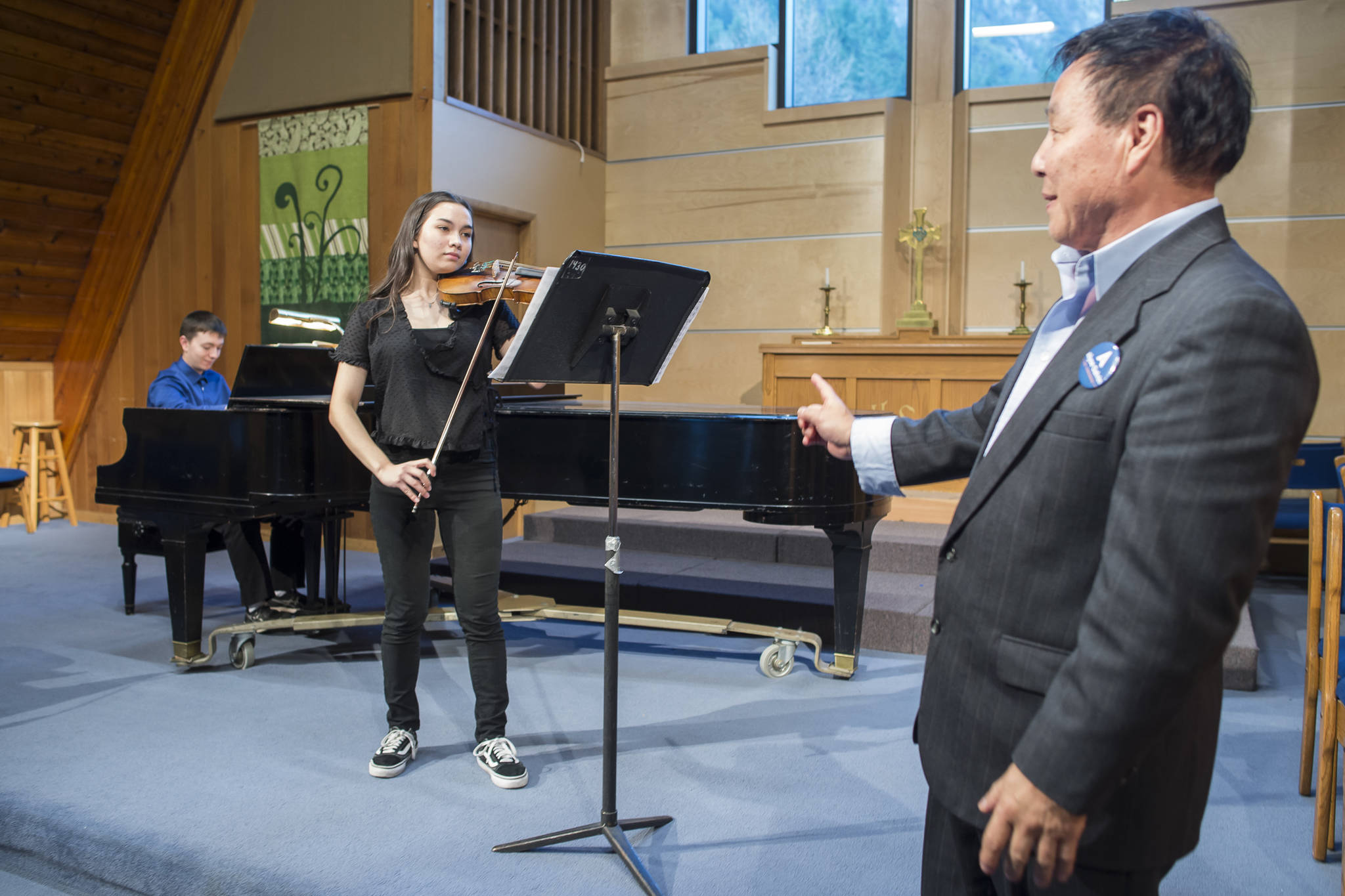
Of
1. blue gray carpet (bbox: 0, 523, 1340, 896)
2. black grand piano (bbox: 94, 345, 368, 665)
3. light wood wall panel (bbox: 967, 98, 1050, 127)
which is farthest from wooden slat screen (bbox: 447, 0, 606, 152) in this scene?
blue gray carpet (bbox: 0, 523, 1340, 896)

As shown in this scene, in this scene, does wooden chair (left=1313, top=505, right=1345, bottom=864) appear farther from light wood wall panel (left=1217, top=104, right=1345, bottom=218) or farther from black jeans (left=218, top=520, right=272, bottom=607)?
light wood wall panel (left=1217, top=104, right=1345, bottom=218)

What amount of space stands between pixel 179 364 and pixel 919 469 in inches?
157

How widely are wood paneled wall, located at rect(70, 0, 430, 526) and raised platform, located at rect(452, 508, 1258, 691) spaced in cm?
155

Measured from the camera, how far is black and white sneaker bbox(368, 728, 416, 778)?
99.6 inches

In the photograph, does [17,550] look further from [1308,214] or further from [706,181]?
[1308,214]

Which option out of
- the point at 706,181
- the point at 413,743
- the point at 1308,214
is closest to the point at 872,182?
the point at 706,181

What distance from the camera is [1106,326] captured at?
3.12ft

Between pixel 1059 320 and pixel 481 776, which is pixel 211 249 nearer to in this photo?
pixel 481 776

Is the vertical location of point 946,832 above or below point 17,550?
above

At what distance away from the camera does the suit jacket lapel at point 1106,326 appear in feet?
3.05

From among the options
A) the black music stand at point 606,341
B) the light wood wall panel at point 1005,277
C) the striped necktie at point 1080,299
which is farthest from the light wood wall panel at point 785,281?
the striped necktie at point 1080,299

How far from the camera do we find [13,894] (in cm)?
213

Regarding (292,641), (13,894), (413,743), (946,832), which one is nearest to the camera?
(946,832)

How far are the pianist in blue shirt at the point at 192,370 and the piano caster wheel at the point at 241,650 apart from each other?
4.14 feet
